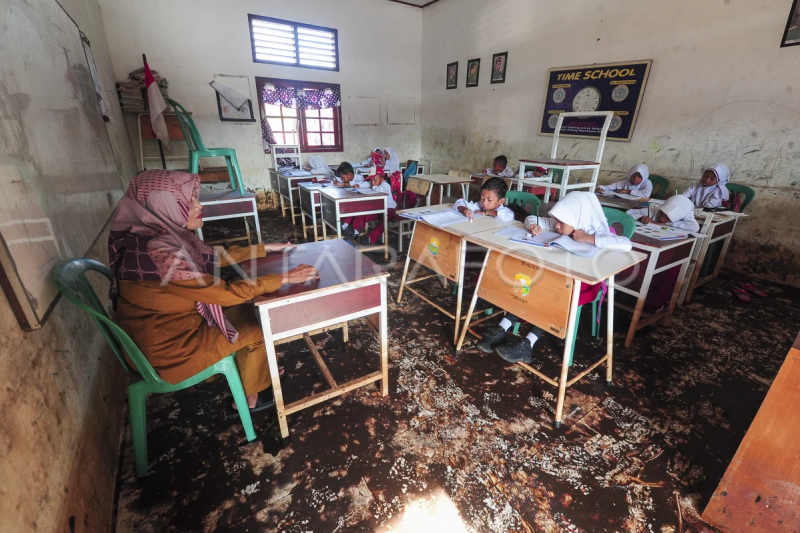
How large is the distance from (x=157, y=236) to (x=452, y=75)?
7.29 m

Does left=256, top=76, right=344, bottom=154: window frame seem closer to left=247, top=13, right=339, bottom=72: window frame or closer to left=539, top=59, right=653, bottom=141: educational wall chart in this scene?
left=247, top=13, right=339, bottom=72: window frame

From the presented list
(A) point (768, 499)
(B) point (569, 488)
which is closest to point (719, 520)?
(A) point (768, 499)

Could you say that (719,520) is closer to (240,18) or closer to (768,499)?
(768,499)

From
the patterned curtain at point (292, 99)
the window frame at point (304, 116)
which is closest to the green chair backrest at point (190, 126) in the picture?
the patterned curtain at point (292, 99)

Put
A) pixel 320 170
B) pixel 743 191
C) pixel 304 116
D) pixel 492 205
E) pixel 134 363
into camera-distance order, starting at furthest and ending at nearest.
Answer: pixel 304 116 < pixel 320 170 < pixel 743 191 < pixel 492 205 < pixel 134 363

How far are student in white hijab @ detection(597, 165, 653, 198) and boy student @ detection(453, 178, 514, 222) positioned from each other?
225 cm

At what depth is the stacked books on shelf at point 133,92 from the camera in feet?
16.0

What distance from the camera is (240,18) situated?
5.67 meters

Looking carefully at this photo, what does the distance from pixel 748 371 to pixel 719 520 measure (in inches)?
53.7

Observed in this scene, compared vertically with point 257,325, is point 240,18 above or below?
above

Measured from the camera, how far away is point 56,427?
981 mm

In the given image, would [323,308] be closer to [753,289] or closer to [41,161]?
[41,161]

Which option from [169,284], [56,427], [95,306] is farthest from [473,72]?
[56,427]

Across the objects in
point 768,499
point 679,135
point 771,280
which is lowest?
point 771,280
